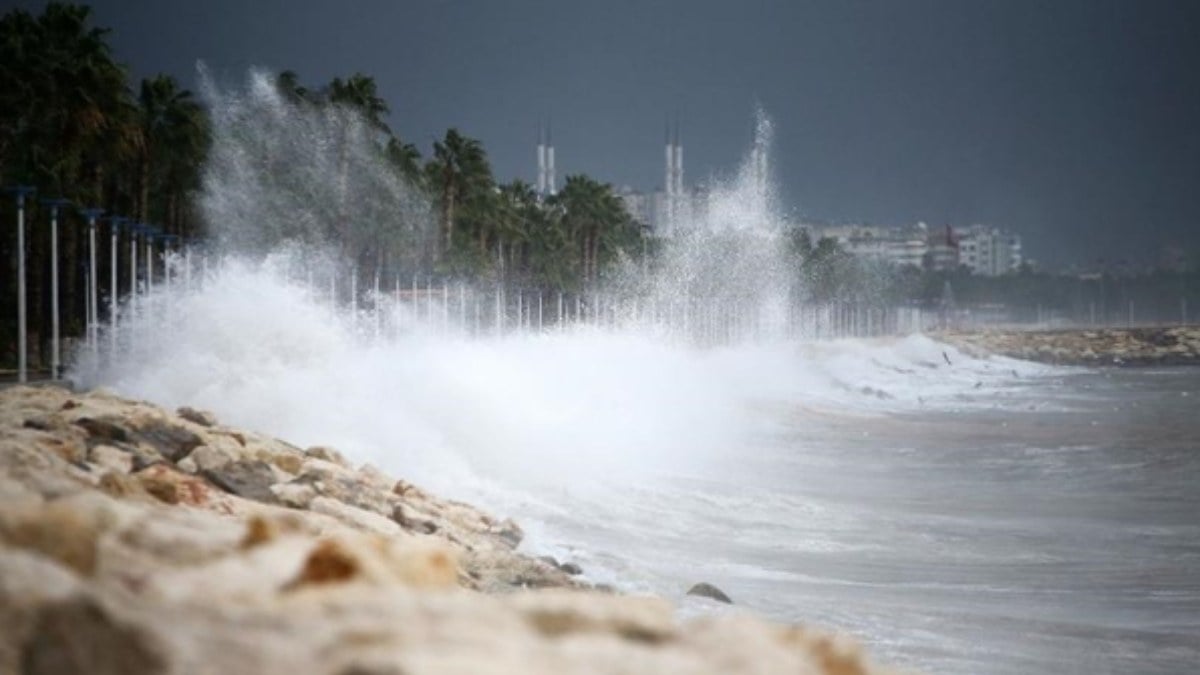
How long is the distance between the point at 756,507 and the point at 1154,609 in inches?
298

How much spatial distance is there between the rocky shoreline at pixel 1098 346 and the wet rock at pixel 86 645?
13572cm

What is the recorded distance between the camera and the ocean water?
13695 mm

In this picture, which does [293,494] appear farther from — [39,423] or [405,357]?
[405,357]

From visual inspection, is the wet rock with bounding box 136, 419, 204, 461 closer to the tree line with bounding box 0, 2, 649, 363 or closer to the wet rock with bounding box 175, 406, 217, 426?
the wet rock with bounding box 175, 406, 217, 426

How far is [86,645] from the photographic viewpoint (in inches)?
168

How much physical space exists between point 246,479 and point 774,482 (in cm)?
Result: 1364

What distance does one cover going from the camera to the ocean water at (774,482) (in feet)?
44.9

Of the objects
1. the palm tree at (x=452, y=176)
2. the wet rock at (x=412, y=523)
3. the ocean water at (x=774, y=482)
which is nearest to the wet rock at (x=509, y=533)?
the ocean water at (x=774, y=482)

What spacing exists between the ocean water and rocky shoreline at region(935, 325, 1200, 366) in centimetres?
10062

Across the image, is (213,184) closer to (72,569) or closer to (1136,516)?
(1136,516)

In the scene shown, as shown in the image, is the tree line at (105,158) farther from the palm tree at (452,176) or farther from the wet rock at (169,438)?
the wet rock at (169,438)

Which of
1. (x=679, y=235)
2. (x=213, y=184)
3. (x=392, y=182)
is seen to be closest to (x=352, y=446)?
(x=213, y=184)

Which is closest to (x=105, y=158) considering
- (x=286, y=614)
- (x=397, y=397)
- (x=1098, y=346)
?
(x=397, y=397)

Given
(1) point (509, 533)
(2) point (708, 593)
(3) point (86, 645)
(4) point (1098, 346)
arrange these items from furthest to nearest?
(4) point (1098, 346), (1) point (509, 533), (2) point (708, 593), (3) point (86, 645)
